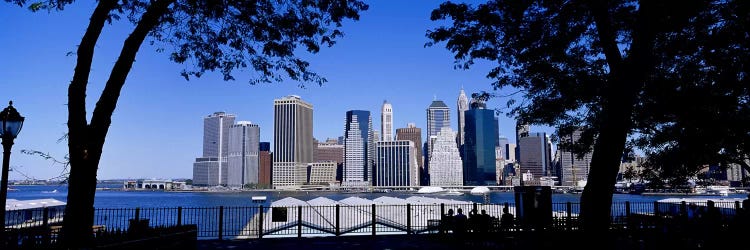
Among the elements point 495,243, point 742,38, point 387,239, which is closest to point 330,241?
point 387,239

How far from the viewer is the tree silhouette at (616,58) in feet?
42.1

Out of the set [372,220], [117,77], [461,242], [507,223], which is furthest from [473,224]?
[117,77]

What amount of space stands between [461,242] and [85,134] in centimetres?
1084

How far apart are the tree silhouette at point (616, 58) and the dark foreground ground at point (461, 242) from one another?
3009mm

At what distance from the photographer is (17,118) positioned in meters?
10.1

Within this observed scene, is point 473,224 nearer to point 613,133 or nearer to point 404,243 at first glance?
point 404,243

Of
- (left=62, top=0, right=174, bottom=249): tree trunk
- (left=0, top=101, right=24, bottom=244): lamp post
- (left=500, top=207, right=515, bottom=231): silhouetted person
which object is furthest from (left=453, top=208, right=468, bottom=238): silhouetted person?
(left=0, top=101, right=24, bottom=244): lamp post

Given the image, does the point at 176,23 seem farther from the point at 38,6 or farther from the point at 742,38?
the point at 742,38

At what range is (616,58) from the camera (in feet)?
30.0

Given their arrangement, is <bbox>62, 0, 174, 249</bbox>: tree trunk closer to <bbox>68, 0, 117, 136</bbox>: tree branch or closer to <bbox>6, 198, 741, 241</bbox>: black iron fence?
<bbox>68, 0, 117, 136</bbox>: tree branch

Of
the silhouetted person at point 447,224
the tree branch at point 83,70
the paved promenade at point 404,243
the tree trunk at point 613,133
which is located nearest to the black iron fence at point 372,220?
the silhouetted person at point 447,224

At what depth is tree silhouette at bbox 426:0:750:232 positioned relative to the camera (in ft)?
42.1

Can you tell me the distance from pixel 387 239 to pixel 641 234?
25.7 ft

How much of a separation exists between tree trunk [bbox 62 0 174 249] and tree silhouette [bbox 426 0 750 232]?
7.84 m
